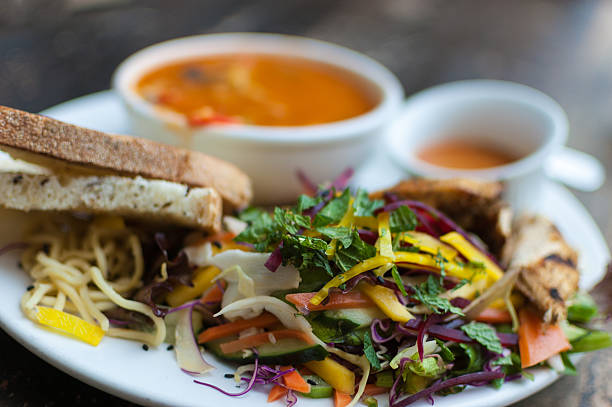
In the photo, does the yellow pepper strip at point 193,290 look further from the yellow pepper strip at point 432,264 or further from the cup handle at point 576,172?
the cup handle at point 576,172

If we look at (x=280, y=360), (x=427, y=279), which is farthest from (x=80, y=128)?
(x=427, y=279)

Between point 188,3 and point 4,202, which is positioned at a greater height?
point 4,202

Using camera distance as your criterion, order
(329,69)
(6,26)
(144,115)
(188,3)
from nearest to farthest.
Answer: (144,115) < (329,69) < (6,26) < (188,3)

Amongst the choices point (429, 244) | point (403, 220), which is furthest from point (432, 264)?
point (403, 220)

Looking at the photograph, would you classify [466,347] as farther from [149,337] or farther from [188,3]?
[188,3]

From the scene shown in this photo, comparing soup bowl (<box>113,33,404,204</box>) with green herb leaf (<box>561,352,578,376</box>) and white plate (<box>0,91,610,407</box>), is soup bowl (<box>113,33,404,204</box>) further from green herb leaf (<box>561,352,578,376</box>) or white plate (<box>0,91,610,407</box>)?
green herb leaf (<box>561,352,578,376</box>)

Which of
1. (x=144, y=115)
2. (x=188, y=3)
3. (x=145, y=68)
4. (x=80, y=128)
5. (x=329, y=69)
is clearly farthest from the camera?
(x=188, y=3)

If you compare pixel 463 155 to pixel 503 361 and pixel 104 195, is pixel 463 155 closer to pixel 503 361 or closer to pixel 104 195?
pixel 503 361
